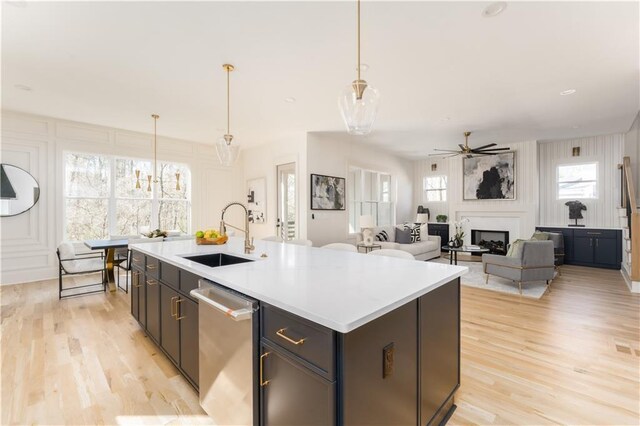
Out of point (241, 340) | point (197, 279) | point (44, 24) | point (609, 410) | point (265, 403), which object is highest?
point (44, 24)

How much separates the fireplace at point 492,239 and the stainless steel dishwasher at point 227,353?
22.9 feet

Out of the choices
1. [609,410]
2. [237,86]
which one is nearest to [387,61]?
[237,86]

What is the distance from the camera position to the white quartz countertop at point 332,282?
1.04 m

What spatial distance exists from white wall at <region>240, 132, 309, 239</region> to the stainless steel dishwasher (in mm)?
4086

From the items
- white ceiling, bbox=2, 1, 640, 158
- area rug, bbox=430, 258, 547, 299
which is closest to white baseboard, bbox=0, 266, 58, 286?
white ceiling, bbox=2, 1, 640, 158

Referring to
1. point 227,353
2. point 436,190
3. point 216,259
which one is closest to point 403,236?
point 436,190

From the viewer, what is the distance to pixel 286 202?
252 inches

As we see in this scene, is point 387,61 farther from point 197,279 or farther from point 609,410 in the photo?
point 609,410

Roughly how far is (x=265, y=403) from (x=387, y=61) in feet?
10.2

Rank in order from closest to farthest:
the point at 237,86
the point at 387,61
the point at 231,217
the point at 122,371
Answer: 1. the point at 122,371
2. the point at 387,61
3. the point at 237,86
4. the point at 231,217

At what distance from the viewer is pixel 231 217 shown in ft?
24.0

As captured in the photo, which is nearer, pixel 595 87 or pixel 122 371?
pixel 122 371

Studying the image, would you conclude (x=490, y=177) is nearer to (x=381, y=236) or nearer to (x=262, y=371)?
(x=381, y=236)

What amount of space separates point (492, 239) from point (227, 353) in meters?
7.43
